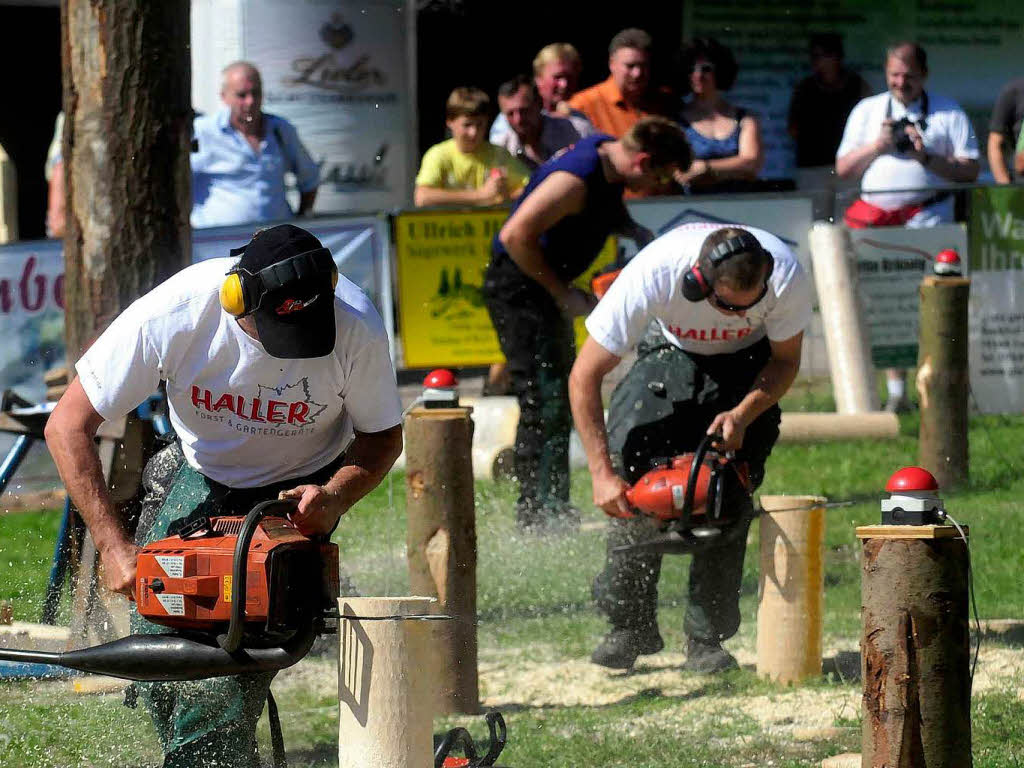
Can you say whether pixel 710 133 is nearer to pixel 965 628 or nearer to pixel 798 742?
pixel 798 742

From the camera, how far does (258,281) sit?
3.75 metres

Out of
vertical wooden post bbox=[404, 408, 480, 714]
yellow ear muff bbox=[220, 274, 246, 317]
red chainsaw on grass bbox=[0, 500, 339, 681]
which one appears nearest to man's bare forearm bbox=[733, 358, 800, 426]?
vertical wooden post bbox=[404, 408, 480, 714]

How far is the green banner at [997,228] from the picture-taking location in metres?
9.70

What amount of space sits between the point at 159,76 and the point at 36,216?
8.08 m

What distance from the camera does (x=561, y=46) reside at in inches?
400

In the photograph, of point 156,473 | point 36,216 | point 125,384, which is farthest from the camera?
point 36,216

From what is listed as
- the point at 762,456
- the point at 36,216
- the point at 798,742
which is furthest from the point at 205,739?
the point at 36,216

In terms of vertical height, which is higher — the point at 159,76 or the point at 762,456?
the point at 159,76

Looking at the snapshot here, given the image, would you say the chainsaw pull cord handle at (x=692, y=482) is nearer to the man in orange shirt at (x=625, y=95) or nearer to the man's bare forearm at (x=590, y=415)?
the man's bare forearm at (x=590, y=415)

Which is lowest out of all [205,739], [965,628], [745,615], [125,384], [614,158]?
[745,615]

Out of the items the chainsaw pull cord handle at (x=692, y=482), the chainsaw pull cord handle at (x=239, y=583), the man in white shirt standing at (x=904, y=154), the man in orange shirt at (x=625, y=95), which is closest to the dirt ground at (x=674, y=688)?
the chainsaw pull cord handle at (x=692, y=482)

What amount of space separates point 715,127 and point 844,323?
1.47 meters

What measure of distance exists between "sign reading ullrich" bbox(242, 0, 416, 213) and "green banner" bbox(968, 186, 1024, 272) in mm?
3554

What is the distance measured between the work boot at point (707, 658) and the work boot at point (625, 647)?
0.44 feet
